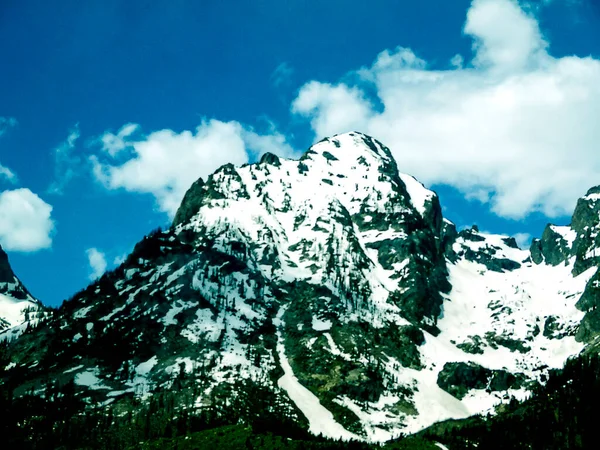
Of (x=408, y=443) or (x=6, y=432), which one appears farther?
(x=408, y=443)

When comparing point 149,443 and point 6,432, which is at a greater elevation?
point 149,443

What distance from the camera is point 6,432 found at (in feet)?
202

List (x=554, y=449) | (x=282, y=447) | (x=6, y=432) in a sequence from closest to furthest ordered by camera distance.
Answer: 1. (x=6, y=432)
2. (x=282, y=447)
3. (x=554, y=449)

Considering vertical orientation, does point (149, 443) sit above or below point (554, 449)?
above

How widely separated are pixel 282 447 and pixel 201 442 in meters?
24.6

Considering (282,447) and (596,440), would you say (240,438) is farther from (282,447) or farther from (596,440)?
(596,440)

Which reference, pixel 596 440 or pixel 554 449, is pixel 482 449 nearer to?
pixel 554 449

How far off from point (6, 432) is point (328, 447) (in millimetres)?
107025

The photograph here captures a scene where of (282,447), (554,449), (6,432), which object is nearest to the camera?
(6,432)

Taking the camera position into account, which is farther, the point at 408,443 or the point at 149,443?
the point at 408,443

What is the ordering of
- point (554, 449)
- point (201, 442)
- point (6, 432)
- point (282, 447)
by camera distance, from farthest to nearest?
point (554, 449), point (201, 442), point (282, 447), point (6, 432)

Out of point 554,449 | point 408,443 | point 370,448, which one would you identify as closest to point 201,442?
point 370,448

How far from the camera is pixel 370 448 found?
6540 inches

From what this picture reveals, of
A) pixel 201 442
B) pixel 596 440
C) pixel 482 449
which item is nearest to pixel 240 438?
pixel 201 442
